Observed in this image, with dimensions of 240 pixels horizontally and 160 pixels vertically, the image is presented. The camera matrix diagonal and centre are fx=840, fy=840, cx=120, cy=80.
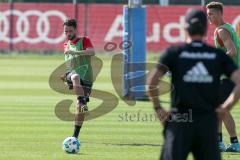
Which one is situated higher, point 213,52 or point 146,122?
point 213,52

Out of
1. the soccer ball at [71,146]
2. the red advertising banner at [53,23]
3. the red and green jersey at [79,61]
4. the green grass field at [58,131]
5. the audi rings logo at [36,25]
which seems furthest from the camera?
the audi rings logo at [36,25]

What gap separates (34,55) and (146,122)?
29.2 metres

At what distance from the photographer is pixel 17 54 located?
4741cm

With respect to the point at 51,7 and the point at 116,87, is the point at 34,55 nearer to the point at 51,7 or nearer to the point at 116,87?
the point at 51,7

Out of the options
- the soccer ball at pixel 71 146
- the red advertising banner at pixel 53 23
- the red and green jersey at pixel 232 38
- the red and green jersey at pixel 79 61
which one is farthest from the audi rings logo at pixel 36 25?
the soccer ball at pixel 71 146

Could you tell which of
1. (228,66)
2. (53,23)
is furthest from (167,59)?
(53,23)

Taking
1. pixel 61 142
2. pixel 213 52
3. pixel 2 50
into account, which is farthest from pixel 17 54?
pixel 213 52

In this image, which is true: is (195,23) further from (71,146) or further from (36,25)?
(36,25)

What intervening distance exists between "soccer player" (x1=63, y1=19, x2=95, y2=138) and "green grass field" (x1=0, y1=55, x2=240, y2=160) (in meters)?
0.73

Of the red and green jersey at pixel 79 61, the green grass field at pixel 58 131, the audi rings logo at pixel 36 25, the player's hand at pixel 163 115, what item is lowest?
the green grass field at pixel 58 131

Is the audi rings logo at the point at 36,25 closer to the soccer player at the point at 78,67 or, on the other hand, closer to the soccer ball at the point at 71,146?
the soccer player at the point at 78,67

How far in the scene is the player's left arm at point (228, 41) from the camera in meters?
14.4

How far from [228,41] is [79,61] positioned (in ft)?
9.43

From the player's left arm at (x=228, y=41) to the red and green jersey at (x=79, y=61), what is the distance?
2531mm
